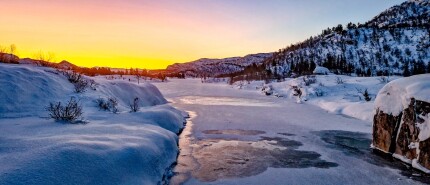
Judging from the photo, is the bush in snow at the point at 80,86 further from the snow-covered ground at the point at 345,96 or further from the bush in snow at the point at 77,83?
the snow-covered ground at the point at 345,96

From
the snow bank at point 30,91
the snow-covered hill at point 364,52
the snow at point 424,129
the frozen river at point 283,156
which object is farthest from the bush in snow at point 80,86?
the snow-covered hill at point 364,52

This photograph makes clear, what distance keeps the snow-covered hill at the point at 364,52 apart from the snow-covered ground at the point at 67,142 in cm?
4373

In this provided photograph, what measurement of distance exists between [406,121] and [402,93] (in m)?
0.70

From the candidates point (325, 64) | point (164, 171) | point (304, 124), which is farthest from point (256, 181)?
point (325, 64)

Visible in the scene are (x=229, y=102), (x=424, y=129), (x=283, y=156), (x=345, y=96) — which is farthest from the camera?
(x=229, y=102)

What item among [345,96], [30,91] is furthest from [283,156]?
[345,96]

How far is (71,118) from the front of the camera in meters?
6.68

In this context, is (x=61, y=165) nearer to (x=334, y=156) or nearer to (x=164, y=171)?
(x=164, y=171)

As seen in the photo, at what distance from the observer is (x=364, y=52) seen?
66.8 m

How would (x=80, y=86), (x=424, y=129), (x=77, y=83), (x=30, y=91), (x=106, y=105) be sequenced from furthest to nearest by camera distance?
(x=77, y=83)
(x=80, y=86)
(x=106, y=105)
(x=30, y=91)
(x=424, y=129)

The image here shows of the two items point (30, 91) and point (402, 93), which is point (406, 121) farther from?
point (30, 91)

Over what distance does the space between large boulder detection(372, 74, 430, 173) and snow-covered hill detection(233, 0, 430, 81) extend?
42.0m

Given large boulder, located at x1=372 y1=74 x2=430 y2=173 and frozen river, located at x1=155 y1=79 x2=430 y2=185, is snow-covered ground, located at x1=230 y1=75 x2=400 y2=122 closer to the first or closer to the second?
frozen river, located at x1=155 y1=79 x2=430 y2=185

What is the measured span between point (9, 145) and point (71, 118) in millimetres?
2323
